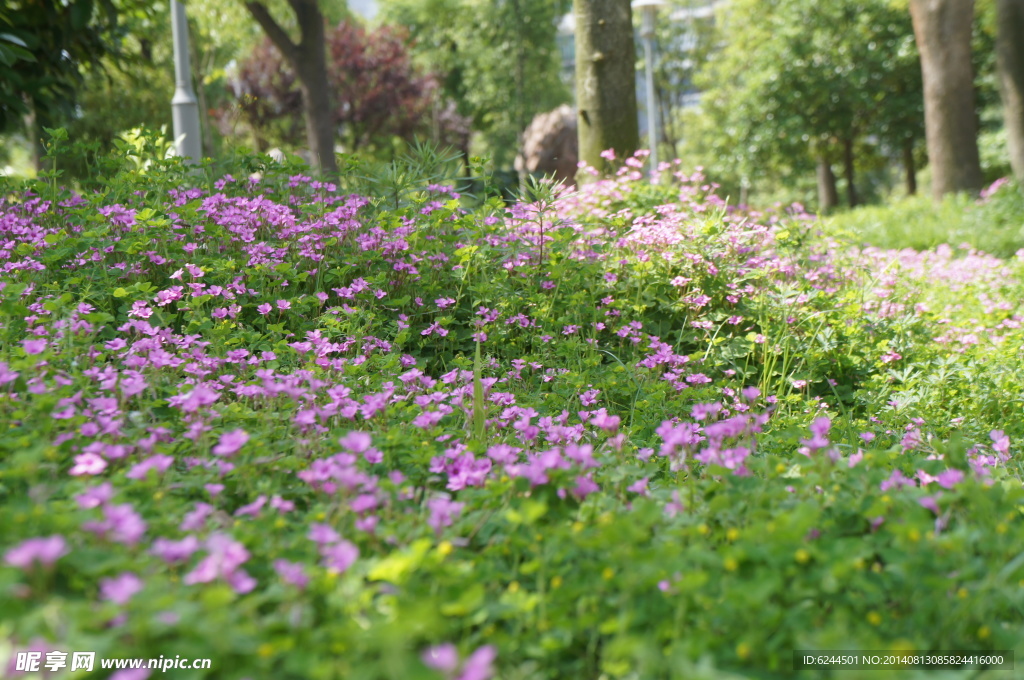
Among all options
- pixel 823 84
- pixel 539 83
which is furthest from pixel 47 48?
pixel 539 83

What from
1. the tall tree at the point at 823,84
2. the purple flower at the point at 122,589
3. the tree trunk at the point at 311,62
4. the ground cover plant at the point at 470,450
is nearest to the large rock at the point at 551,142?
the tall tree at the point at 823,84

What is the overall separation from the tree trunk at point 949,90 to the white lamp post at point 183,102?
10.1 meters

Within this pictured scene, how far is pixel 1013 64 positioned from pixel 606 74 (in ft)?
26.9

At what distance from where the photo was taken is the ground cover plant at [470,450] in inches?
61.8

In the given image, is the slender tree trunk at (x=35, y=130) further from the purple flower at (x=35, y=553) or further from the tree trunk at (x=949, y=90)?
the tree trunk at (x=949, y=90)

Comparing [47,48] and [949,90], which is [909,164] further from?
[47,48]

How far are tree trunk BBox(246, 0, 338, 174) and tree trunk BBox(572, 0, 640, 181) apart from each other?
5177 millimetres

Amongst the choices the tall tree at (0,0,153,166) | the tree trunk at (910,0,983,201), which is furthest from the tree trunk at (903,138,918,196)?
the tall tree at (0,0,153,166)

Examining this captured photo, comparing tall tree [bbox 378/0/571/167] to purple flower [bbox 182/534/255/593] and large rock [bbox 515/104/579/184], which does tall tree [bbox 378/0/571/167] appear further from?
purple flower [bbox 182/534/255/593]

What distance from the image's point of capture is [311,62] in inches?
446

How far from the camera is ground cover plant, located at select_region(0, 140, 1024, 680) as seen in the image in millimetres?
1569

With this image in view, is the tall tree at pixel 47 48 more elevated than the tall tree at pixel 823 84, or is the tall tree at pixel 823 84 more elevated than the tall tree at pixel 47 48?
the tall tree at pixel 823 84

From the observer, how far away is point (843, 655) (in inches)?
59.8

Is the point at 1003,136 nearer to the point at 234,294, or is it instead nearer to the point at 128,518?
the point at 234,294
